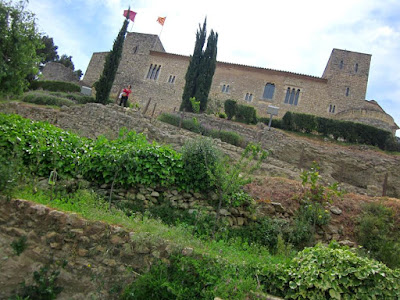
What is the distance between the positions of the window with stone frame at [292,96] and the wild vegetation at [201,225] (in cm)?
2301

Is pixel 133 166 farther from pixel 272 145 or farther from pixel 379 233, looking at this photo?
pixel 272 145

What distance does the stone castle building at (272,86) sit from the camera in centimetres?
3108

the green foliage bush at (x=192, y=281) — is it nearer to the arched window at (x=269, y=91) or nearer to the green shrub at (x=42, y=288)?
the green shrub at (x=42, y=288)

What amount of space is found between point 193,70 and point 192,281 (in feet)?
72.7

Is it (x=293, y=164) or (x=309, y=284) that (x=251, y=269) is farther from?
(x=293, y=164)

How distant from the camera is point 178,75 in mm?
33875

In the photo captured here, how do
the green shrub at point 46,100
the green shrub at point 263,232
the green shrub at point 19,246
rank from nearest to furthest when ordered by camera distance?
the green shrub at point 19,246
the green shrub at point 263,232
the green shrub at point 46,100

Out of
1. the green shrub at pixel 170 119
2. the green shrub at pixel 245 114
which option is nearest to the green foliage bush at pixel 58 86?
the green shrub at pixel 170 119

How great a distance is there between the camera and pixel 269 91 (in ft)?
105

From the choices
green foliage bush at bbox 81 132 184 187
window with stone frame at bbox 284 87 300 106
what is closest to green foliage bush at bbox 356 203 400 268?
green foliage bush at bbox 81 132 184 187

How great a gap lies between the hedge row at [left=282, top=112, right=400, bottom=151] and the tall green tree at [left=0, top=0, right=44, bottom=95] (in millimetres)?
17285

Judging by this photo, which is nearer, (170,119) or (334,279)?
Answer: (334,279)

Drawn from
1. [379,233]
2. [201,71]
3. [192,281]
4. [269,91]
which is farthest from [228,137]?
[269,91]

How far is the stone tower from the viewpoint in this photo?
102 feet
